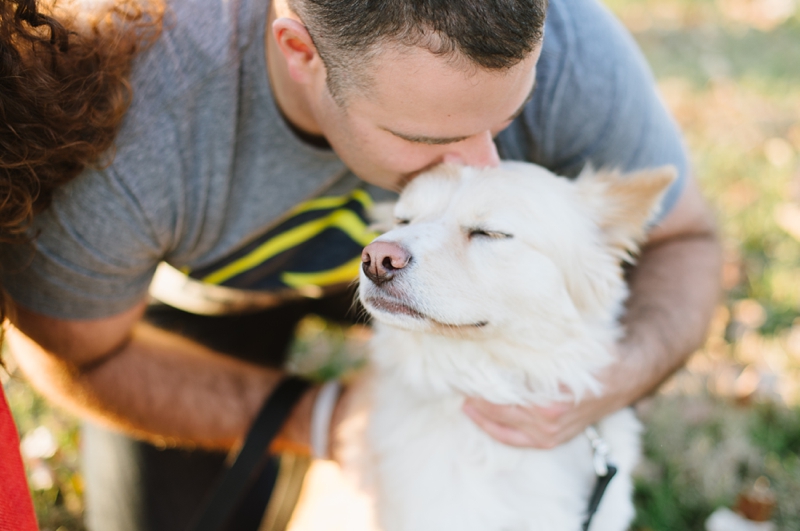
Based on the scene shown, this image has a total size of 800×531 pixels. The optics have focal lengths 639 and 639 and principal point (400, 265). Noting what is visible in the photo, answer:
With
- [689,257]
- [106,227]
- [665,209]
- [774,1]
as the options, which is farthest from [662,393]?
[774,1]

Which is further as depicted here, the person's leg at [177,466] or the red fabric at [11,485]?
the person's leg at [177,466]

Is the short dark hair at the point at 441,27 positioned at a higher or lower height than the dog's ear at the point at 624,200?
higher

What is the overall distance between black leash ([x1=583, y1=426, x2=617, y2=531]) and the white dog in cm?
4

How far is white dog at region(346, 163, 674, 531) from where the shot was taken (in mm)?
1725

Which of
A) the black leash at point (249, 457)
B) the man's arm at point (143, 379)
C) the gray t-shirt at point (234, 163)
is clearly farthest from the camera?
the black leash at point (249, 457)

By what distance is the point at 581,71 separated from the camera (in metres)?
2.14

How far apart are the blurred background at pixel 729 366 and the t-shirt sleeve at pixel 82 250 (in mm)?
727

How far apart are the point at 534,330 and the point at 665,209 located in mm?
915

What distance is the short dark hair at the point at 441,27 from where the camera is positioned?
4.90 feet

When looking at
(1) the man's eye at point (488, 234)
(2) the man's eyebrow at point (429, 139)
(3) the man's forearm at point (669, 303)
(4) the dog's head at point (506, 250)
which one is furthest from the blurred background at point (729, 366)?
(2) the man's eyebrow at point (429, 139)

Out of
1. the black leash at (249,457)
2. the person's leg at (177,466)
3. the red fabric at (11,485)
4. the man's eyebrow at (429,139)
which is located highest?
the man's eyebrow at (429,139)

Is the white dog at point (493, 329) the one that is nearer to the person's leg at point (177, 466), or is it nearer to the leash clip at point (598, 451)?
the leash clip at point (598, 451)

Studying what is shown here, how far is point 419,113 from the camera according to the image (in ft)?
5.42

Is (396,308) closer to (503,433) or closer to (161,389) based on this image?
(503,433)
